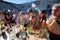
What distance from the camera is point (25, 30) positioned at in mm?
1309

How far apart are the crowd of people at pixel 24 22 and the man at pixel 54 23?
0.10 feet

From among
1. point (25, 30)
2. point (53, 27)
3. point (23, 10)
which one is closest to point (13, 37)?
point (25, 30)

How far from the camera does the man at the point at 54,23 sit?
1227 millimetres

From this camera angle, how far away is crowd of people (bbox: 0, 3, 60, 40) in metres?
1.26

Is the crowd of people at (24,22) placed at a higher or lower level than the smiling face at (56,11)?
lower

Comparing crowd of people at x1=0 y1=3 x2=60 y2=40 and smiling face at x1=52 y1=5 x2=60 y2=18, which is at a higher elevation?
smiling face at x1=52 y1=5 x2=60 y2=18

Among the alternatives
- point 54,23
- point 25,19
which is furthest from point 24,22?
point 54,23

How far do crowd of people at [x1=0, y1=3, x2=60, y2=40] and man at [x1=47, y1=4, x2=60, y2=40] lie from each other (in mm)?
31

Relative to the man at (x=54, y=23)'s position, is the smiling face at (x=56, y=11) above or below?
above

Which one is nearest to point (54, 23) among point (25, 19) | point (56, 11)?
point (56, 11)

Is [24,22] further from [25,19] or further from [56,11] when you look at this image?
[56,11]

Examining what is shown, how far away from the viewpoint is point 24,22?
1.31m

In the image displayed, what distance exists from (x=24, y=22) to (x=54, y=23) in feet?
0.79

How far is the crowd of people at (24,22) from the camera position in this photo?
4.14ft
